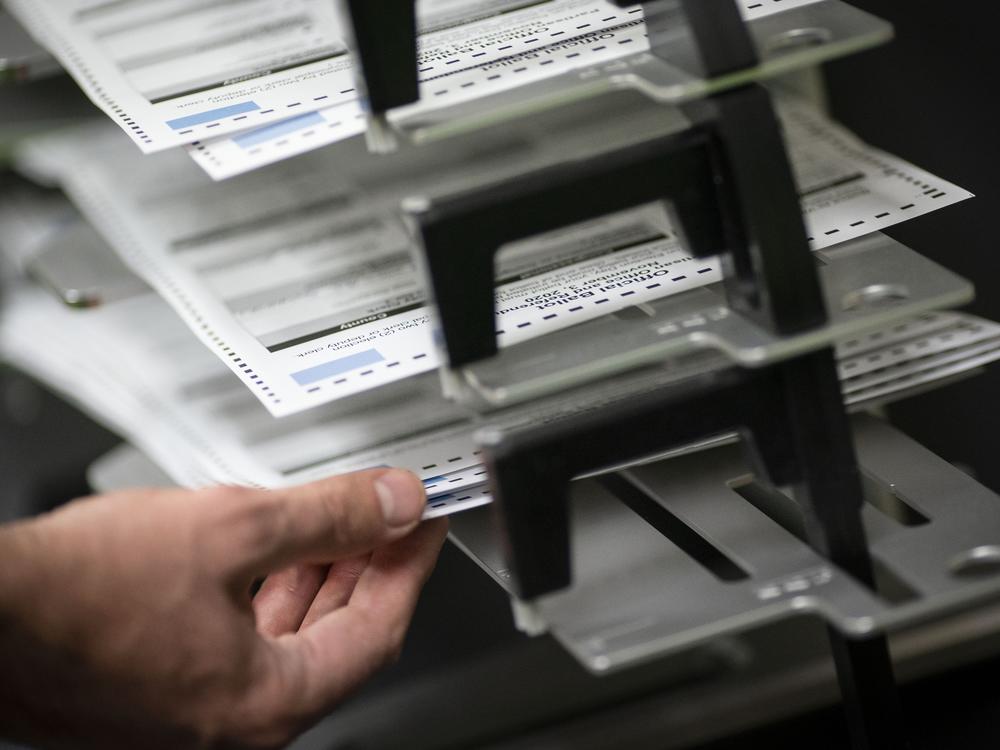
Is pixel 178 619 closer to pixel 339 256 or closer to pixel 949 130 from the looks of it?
pixel 339 256

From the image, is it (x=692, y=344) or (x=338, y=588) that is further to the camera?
(x=338, y=588)

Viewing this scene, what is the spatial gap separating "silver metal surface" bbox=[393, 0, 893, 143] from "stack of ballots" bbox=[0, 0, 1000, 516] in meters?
0.03

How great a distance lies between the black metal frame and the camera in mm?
533

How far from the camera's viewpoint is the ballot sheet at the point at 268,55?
2.02ft

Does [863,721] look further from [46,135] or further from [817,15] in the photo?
[46,135]

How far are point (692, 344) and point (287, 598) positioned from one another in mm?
311

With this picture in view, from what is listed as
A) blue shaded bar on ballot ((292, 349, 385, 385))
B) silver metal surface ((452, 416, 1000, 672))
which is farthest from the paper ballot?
silver metal surface ((452, 416, 1000, 672))

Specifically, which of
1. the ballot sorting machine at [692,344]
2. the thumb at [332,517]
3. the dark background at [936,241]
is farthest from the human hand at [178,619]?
the dark background at [936,241]

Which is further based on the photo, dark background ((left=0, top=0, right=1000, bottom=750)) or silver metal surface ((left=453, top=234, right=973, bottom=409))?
dark background ((left=0, top=0, right=1000, bottom=750))

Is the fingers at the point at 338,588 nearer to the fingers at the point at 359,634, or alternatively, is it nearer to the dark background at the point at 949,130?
the fingers at the point at 359,634

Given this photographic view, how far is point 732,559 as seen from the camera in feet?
2.02

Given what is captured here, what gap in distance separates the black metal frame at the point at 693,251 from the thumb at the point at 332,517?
0.10m

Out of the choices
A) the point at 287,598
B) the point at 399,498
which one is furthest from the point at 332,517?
the point at 287,598

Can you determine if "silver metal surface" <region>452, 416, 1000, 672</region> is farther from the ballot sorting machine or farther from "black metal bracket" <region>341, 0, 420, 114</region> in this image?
"black metal bracket" <region>341, 0, 420, 114</region>
